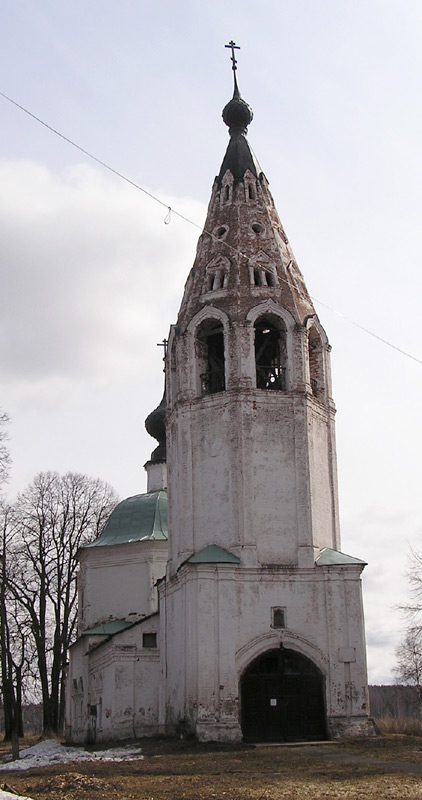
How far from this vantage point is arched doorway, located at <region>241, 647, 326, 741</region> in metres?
21.8

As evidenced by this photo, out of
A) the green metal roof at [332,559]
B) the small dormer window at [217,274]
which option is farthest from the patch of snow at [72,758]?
the small dormer window at [217,274]

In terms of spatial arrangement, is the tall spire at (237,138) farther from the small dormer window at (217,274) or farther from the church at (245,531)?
the small dormer window at (217,274)

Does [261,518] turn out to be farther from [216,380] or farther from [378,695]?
[378,695]

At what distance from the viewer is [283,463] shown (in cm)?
2425

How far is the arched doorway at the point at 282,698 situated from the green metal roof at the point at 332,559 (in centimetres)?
238

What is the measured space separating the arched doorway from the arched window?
783 centimetres

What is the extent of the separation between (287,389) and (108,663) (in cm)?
984

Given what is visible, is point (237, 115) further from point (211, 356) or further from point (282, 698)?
point (282, 698)

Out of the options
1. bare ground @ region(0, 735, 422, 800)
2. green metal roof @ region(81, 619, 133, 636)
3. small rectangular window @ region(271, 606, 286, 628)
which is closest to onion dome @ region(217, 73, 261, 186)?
small rectangular window @ region(271, 606, 286, 628)

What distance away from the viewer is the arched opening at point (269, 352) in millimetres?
25984

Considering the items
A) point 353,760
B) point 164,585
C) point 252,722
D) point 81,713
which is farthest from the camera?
point 81,713

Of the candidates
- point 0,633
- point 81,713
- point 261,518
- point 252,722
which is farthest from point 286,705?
point 0,633

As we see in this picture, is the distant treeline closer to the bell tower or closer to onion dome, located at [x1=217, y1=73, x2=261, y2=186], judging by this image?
the bell tower

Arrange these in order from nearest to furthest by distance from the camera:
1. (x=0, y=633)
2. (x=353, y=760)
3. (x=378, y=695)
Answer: (x=353, y=760) < (x=0, y=633) < (x=378, y=695)
